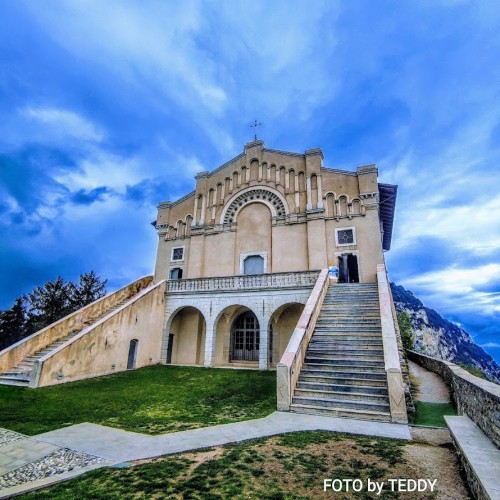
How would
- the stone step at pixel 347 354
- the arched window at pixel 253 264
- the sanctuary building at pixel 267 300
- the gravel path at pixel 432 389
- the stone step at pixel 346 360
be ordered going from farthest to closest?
the arched window at pixel 253 264 < the gravel path at pixel 432 389 < the stone step at pixel 347 354 < the stone step at pixel 346 360 < the sanctuary building at pixel 267 300

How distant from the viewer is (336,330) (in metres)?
11.1

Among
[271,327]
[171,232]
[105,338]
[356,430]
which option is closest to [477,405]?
[356,430]

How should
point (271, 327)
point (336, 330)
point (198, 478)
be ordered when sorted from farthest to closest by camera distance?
point (271, 327), point (336, 330), point (198, 478)

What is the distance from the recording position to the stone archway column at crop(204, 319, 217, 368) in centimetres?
1619

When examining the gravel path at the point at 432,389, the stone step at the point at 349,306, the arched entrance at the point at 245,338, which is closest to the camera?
the gravel path at the point at 432,389

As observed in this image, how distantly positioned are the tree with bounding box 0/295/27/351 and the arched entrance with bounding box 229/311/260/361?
1602 cm

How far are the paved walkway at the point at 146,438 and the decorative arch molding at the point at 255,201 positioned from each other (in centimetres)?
1501

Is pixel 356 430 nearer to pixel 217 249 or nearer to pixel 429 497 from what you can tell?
pixel 429 497

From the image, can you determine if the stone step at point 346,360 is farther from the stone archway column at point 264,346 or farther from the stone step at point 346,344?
the stone archway column at point 264,346

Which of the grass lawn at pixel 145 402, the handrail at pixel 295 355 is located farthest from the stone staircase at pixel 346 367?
the grass lawn at pixel 145 402

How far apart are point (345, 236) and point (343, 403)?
12.3 m

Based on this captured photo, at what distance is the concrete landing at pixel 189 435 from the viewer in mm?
5066

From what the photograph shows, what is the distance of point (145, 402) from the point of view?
9078 millimetres

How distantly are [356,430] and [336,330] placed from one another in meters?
5.08
